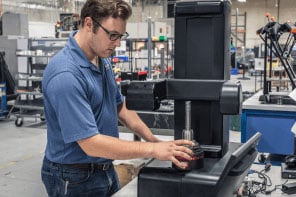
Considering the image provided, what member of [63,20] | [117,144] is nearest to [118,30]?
[117,144]

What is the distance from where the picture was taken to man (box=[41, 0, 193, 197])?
42.5 inches

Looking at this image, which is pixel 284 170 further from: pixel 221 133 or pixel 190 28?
pixel 190 28

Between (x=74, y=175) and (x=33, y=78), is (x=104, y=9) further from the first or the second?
(x=33, y=78)

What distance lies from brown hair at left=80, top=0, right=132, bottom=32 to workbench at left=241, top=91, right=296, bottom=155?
69.1 inches

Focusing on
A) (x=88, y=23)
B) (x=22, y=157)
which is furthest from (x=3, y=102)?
A: (x=88, y=23)

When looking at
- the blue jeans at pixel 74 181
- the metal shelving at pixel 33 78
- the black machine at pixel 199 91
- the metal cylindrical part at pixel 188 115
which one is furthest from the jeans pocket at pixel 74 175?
the metal shelving at pixel 33 78

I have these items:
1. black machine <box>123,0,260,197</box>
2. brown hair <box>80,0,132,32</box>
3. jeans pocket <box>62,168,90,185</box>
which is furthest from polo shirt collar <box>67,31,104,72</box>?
jeans pocket <box>62,168,90,185</box>

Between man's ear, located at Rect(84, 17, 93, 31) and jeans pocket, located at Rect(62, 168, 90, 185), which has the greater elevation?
man's ear, located at Rect(84, 17, 93, 31)

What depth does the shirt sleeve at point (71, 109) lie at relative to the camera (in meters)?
1.08

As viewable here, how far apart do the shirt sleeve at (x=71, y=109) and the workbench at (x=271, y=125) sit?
1.78m

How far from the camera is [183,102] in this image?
3.59 feet

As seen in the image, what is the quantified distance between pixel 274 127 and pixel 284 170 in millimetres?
1211

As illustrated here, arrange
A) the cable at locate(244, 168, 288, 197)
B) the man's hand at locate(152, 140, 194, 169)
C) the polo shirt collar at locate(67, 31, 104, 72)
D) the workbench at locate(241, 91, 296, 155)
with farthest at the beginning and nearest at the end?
the workbench at locate(241, 91, 296, 155), the cable at locate(244, 168, 288, 197), the polo shirt collar at locate(67, 31, 104, 72), the man's hand at locate(152, 140, 194, 169)

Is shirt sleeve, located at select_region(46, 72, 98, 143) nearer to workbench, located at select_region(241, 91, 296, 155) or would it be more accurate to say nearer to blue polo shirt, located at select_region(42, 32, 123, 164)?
blue polo shirt, located at select_region(42, 32, 123, 164)
